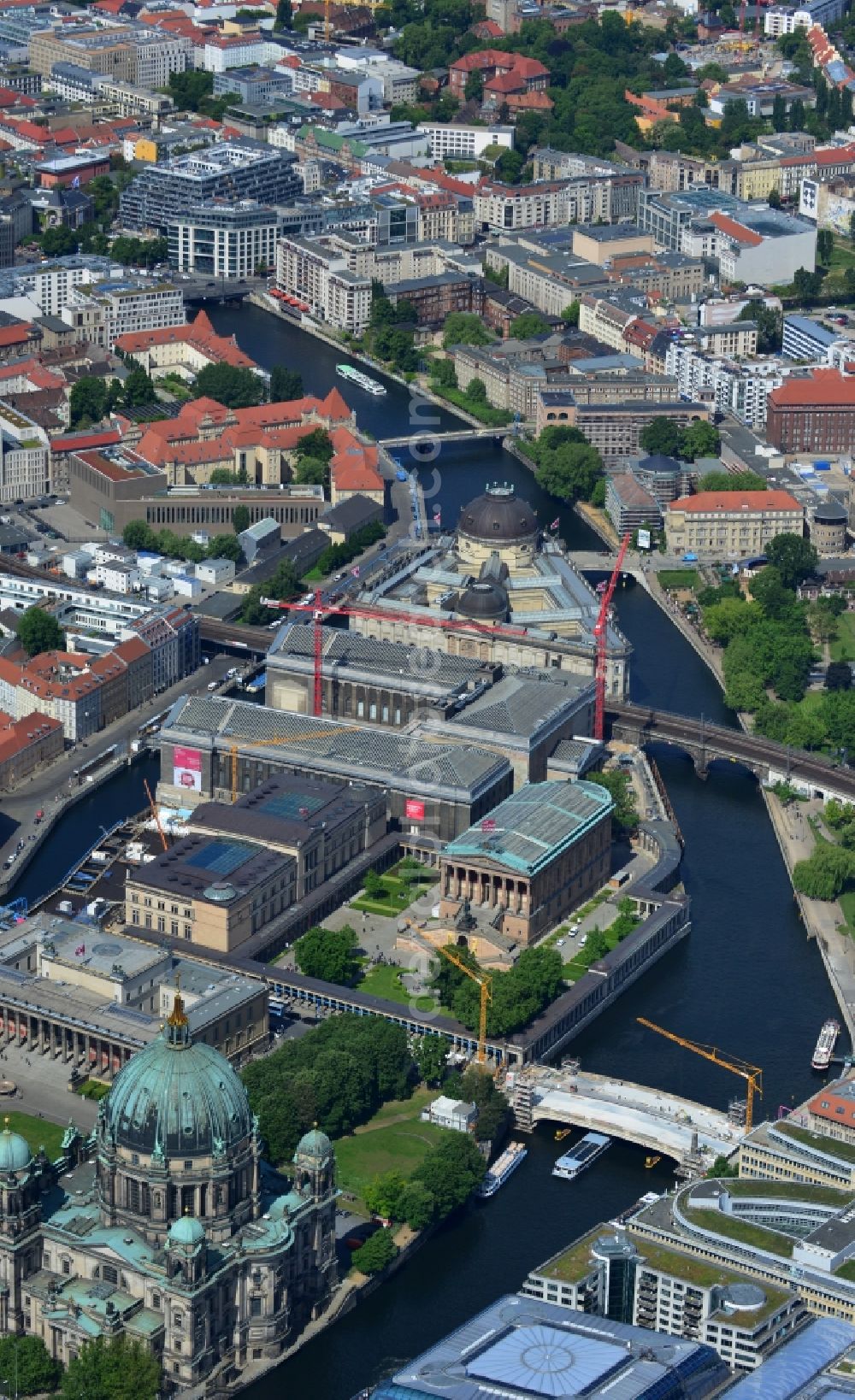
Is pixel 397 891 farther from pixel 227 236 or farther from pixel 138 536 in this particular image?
pixel 227 236

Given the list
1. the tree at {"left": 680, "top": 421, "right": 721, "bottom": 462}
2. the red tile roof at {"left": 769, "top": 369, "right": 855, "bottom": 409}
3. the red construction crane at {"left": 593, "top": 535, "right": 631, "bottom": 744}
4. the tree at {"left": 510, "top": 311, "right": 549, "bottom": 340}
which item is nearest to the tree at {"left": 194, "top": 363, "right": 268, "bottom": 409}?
the tree at {"left": 510, "top": 311, "right": 549, "bottom": 340}

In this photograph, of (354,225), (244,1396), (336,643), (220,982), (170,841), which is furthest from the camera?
(354,225)

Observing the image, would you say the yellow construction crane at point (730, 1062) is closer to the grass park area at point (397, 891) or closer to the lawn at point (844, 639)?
the grass park area at point (397, 891)

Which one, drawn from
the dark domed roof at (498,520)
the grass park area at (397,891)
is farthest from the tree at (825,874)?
the dark domed roof at (498,520)

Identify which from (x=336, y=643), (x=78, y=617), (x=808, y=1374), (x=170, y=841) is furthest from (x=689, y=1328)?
(x=78, y=617)

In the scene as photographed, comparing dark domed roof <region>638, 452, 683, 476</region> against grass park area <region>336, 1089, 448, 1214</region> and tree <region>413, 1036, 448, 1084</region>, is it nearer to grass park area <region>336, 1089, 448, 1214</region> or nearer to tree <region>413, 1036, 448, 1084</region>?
tree <region>413, 1036, 448, 1084</region>

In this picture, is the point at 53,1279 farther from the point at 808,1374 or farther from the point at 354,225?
the point at 354,225
